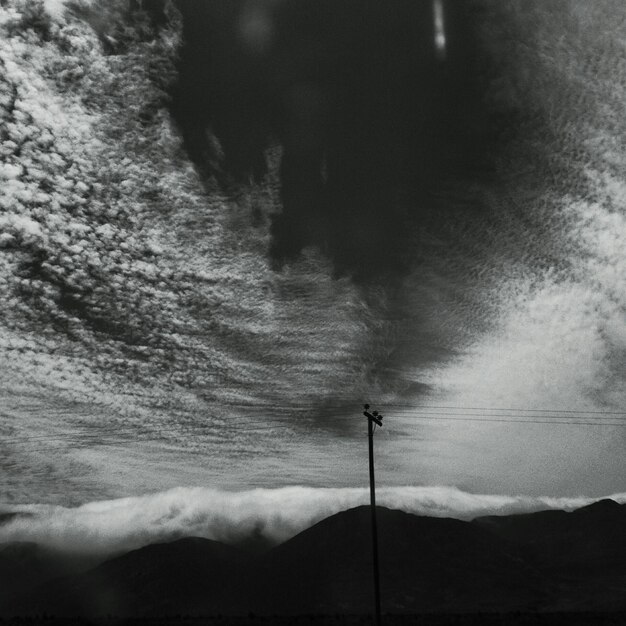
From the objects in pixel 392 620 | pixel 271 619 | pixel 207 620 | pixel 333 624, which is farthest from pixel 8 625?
pixel 392 620

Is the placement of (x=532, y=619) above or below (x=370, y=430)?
below

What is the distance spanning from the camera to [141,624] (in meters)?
87.6

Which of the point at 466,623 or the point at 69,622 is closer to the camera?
the point at 466,623

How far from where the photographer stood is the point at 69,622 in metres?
85.6

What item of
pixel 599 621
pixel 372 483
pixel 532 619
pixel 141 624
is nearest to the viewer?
pixel 372 483

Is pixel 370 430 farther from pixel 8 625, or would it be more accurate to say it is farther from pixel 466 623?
pixel 8 625

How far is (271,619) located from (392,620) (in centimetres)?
2342

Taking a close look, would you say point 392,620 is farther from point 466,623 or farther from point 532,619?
point 532,619

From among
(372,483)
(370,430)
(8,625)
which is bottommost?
(8,625)

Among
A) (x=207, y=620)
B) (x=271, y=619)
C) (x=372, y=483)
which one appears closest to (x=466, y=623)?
(x=271, y=619)

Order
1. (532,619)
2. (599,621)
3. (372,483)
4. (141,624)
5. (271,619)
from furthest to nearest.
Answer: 1. (271,619)
2. (141,624)
3. (532,619)
4. (599,621)
5. (372,483)

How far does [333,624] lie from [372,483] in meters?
59.9

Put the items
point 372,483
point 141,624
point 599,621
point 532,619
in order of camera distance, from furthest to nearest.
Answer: point 141,624
point 532,619
point 599,621
point 372,483

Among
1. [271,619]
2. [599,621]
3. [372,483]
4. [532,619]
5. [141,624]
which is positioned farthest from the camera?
[271,619]
